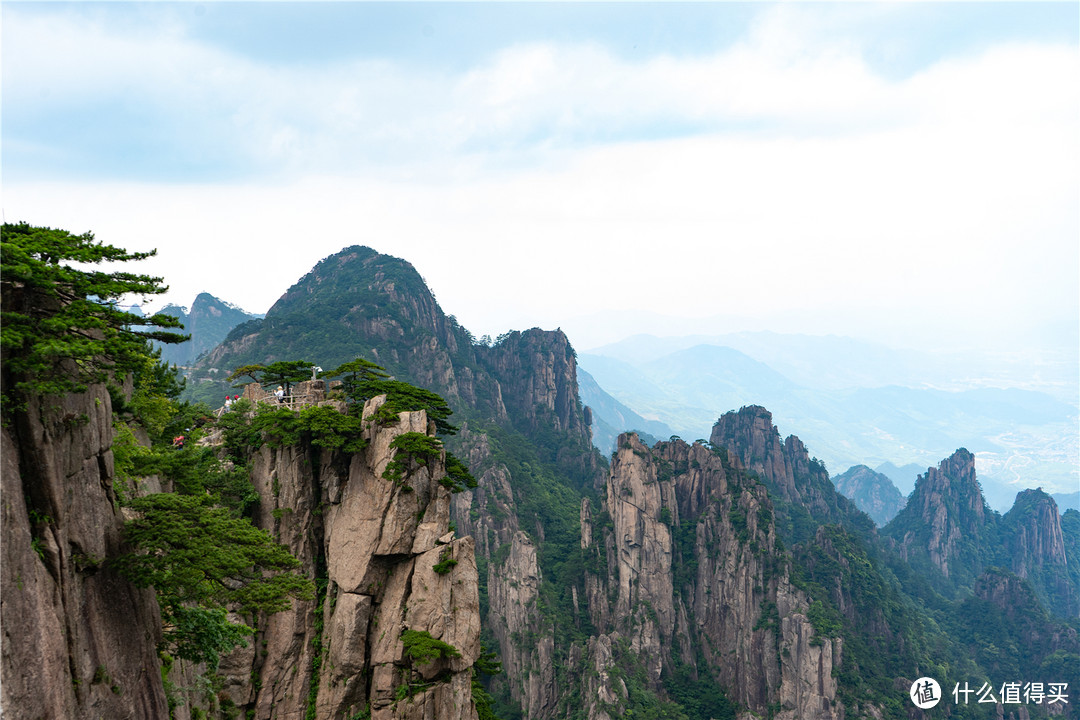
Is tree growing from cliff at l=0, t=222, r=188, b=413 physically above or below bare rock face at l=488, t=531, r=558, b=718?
above

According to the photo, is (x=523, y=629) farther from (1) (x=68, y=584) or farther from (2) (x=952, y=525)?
(2) (x=952, y=525)

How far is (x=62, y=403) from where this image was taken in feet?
47.5

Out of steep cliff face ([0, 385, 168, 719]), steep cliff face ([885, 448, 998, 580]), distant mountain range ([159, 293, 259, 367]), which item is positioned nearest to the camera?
steep cliff face ([0, 385, 168, 719])

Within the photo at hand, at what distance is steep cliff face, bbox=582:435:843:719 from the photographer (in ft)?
230

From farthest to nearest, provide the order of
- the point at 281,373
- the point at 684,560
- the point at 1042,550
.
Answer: the point at 1042,550
the point at 684,560
the point at 281,373

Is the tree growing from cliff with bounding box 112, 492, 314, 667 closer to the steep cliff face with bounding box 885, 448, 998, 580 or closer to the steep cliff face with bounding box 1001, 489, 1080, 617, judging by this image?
the steep cliff face with bounding box 885, 448, 998, 580

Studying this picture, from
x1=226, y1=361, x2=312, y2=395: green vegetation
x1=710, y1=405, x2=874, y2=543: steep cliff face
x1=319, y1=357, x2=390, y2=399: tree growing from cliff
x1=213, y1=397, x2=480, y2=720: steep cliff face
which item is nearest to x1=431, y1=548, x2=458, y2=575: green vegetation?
x1=213, y1=397, x2=480, y2=720: steep cliff face

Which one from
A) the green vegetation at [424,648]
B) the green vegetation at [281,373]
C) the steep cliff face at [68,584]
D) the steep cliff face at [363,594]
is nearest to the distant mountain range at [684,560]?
the steep cliff face at [363,594]

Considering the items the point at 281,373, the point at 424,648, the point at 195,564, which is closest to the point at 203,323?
the point at 281,373

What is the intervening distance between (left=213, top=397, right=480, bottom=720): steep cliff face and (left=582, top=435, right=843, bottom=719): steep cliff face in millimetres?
45270

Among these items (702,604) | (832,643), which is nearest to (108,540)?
(832,643)

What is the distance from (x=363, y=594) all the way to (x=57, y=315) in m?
17.4

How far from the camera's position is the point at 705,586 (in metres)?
80.5

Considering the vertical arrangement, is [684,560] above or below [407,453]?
below
